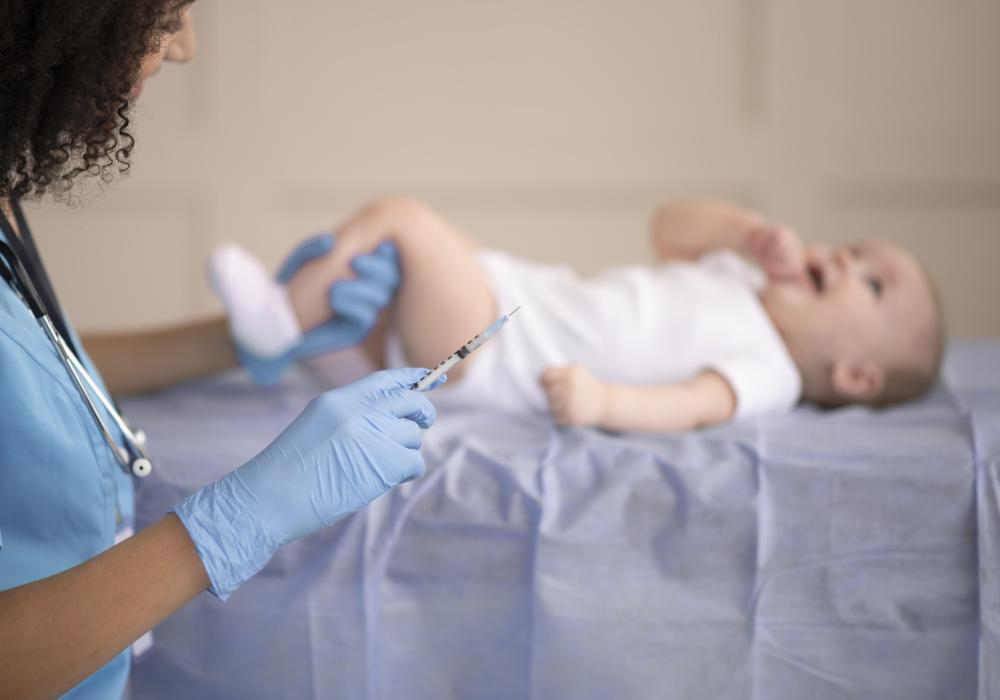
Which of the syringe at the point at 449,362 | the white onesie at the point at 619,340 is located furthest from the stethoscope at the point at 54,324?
the white onesie at the point at 619,340

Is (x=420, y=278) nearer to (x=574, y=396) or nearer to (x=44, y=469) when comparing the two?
(x=574, y=396)

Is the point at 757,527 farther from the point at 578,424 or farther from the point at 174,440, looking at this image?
the point at 174,440

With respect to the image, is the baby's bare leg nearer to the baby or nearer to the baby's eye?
the baby

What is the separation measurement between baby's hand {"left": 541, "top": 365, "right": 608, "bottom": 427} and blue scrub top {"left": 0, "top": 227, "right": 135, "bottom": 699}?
1.76ft

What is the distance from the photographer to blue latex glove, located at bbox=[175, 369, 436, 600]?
702 millimetres

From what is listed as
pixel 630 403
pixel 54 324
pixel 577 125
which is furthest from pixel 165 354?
pixel 577 125

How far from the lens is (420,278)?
4.39ft

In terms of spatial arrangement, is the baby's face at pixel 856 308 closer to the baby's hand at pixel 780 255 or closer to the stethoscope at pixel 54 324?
the baby's hand at pixel 780 255

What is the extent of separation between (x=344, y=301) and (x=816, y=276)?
0.79 meters

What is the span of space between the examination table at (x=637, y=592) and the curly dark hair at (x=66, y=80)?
390mm

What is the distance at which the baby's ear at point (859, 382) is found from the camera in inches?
56.5

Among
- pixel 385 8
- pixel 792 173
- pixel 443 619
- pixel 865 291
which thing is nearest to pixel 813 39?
pixel 792 173

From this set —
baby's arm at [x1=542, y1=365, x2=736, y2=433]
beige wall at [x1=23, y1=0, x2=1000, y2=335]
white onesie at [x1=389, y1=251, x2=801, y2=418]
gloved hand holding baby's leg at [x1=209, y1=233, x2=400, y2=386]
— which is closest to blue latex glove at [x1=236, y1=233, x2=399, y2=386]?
gloved hand holding baby's leg at [x1=209, y1=233, x2=400, y2=386]

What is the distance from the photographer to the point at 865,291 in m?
1.50
